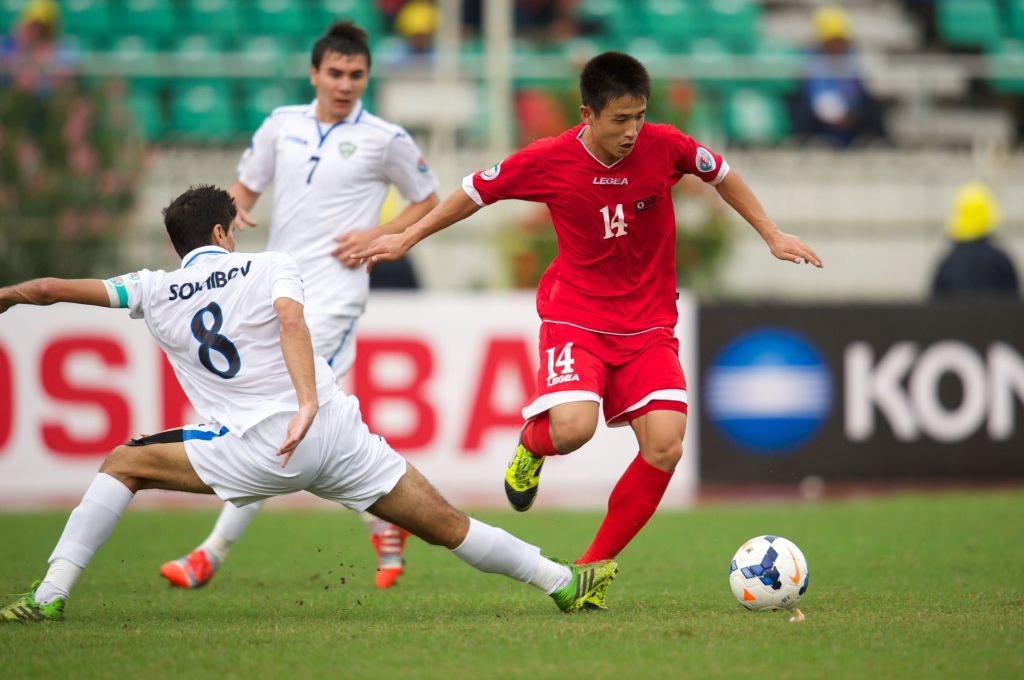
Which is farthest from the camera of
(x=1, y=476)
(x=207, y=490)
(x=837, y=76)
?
(x=837, y=76)

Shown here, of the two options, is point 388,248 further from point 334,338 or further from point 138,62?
point 138,62

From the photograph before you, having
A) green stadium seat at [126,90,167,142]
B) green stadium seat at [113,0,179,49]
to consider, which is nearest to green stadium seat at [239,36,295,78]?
green stadium seat at [113,0,179,49]

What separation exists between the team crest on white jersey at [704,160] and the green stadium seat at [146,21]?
492 inches

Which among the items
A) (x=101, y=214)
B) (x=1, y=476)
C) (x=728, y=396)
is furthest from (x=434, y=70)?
(x=1, y=476)

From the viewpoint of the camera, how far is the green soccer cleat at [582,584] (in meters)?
6.02

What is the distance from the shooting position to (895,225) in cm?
1441

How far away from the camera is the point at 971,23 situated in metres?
18.5

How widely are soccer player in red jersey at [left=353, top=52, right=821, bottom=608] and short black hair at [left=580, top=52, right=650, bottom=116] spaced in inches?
0.5

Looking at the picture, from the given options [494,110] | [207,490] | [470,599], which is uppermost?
[494,110]

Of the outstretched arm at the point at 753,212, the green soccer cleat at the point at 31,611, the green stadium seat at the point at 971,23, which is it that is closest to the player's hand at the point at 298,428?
the green soccer cleat at the point at 31,611

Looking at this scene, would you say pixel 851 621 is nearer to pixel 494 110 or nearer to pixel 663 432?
pixel 663 432

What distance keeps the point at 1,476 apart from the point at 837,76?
932 centimetres

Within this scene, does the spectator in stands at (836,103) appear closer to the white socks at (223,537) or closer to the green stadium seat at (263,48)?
the green stadium seat at (263,48)

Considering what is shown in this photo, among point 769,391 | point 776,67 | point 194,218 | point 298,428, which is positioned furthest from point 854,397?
point 298,428
